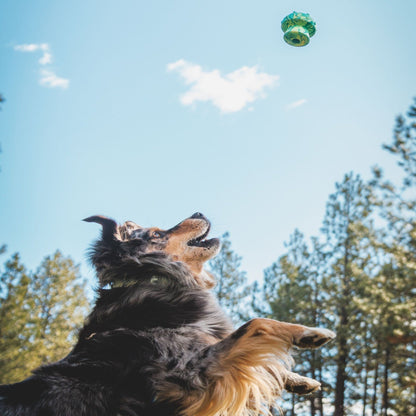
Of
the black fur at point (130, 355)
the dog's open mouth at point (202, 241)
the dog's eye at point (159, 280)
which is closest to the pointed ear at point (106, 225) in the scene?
the black fur at point (130, 355)

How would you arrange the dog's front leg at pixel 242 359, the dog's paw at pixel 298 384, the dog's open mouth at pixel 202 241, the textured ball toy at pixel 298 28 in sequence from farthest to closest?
the textured ball toy at pixel 298 28, the dog's open mouth at pixel 202 241, the dog's paw at pixel 298 384, the dog's front leg at pixel 242 359

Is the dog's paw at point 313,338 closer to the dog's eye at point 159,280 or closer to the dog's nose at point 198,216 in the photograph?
the dog's eye at point 159,280

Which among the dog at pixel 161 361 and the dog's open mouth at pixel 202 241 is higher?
the dog's open mouth at pixel 202 241

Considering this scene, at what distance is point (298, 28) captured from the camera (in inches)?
285

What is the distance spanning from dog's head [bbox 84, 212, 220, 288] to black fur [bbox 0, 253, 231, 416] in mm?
166

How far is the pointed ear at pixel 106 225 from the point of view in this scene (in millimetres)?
5320

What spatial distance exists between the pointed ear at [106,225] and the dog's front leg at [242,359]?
2202 millimetres

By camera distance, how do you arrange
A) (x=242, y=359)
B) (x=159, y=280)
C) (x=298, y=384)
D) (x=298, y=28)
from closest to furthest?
(x=242, y=359)
(x=298, y=384)
(x=159, y=280)
(x=298, y=28)

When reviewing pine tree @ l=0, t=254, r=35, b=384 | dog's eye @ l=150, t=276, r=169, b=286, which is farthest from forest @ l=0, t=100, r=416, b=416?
dog's eye @ l=150, t=276, r=169, b=286

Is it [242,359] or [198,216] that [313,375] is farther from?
[242,359]

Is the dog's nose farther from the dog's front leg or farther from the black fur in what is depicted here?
the dog's front leg

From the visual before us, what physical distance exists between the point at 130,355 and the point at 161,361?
30 cm

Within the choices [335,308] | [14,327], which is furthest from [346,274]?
[14,327]

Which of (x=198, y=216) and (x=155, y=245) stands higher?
(x=198, y=216)
